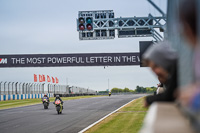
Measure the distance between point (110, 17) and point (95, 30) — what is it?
2.55 m

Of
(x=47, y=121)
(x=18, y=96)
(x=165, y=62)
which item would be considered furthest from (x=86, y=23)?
(x=18, y=96)

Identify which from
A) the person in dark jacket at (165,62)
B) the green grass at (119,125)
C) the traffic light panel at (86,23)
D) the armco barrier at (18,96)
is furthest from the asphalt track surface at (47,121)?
the armco barrier at (18,96)

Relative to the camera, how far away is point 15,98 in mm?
50719

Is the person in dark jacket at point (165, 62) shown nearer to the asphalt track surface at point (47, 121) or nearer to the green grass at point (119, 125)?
the green grass at point (119, 125)

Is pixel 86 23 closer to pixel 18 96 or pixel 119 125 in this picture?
pixel 119 125

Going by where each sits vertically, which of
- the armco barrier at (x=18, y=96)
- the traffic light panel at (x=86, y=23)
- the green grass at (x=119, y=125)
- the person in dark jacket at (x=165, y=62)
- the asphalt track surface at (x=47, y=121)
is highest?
the traffic light panel at (x=86, y=23)

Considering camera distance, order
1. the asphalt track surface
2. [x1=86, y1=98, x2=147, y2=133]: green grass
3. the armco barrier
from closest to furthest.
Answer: [x1=86, y1=98, x2=147, y2=133]: green grass < the asphalt track surface < the armco barrier

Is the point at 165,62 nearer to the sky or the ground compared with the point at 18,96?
nearer to the sky

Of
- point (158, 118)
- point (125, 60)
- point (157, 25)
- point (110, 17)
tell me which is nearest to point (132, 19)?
point (157, 25)

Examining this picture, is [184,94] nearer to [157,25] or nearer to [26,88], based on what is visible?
[157,25]

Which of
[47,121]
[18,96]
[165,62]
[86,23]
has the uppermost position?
[86,23]

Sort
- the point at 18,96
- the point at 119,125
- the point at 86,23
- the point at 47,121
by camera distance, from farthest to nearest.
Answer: the point at 18,96
the point at 86,23
the point at 47,121
the point at 119,125

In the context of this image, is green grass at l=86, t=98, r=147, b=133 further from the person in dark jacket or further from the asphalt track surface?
the person in dark jacket

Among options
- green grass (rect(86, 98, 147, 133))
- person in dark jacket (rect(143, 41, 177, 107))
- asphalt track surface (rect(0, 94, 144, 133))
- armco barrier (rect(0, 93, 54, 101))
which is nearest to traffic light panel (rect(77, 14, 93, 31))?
asphalt track surface (rect(0, 94, 144, 133))
